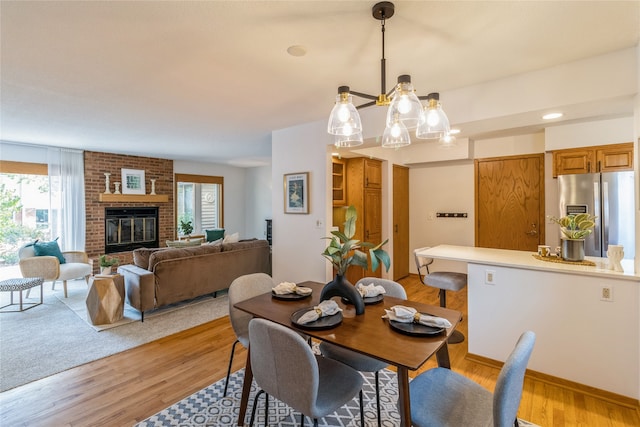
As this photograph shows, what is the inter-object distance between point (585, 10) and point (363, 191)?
3.26 m

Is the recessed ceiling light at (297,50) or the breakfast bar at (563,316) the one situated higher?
the recessed ceiling light at (297,50)

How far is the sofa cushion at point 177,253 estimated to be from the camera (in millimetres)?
3667

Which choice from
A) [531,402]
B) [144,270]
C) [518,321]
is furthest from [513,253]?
[144,270]

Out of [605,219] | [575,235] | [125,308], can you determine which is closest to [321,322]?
[575,235]

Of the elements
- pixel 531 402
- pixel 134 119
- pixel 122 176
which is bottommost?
pixel 531 402

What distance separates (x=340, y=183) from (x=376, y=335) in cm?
364

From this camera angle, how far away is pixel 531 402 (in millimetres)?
2111

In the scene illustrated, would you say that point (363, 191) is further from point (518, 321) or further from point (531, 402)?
point (531, 402)

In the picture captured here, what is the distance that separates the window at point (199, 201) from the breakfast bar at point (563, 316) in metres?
6.61

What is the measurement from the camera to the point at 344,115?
167 centimetres

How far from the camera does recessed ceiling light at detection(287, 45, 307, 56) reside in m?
2.00

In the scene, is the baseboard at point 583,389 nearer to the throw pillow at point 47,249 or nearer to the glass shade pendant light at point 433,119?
the glass shade pendant light at point 433,119

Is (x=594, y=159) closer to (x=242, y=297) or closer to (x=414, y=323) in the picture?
(x=414, y=323)

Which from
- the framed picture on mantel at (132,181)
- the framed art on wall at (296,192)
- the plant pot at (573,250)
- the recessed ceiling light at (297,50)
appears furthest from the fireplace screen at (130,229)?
the plant pot at (573,250)
